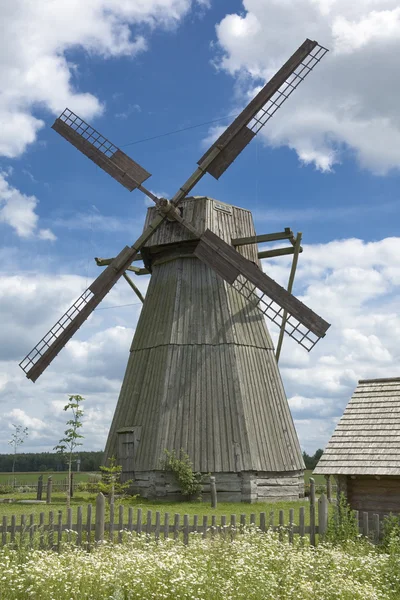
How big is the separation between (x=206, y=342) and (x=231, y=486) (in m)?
4.62

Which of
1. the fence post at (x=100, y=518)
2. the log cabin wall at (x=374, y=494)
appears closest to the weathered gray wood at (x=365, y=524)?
the log cabin wall at (x=374, y=494)

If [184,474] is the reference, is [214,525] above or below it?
below

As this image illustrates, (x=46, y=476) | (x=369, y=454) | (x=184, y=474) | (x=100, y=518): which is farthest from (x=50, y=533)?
(x=46, y=476)

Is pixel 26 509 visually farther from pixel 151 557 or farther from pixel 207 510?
pixel 151 557

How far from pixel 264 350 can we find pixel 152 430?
4793mm

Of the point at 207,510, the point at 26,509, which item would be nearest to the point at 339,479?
the point at 207,510

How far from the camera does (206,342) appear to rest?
76.2 feet

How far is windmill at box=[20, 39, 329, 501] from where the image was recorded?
72.1 ft

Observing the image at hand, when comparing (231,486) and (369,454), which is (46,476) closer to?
(231,486)

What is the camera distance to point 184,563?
1091 centimetres

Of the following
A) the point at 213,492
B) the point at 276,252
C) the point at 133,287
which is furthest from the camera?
the point at 133,287

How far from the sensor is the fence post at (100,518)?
45.4 feet

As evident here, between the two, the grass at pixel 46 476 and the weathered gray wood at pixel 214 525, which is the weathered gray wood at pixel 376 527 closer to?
the weathered gray wood at pixel 214 525

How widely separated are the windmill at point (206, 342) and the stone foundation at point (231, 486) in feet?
0.11
